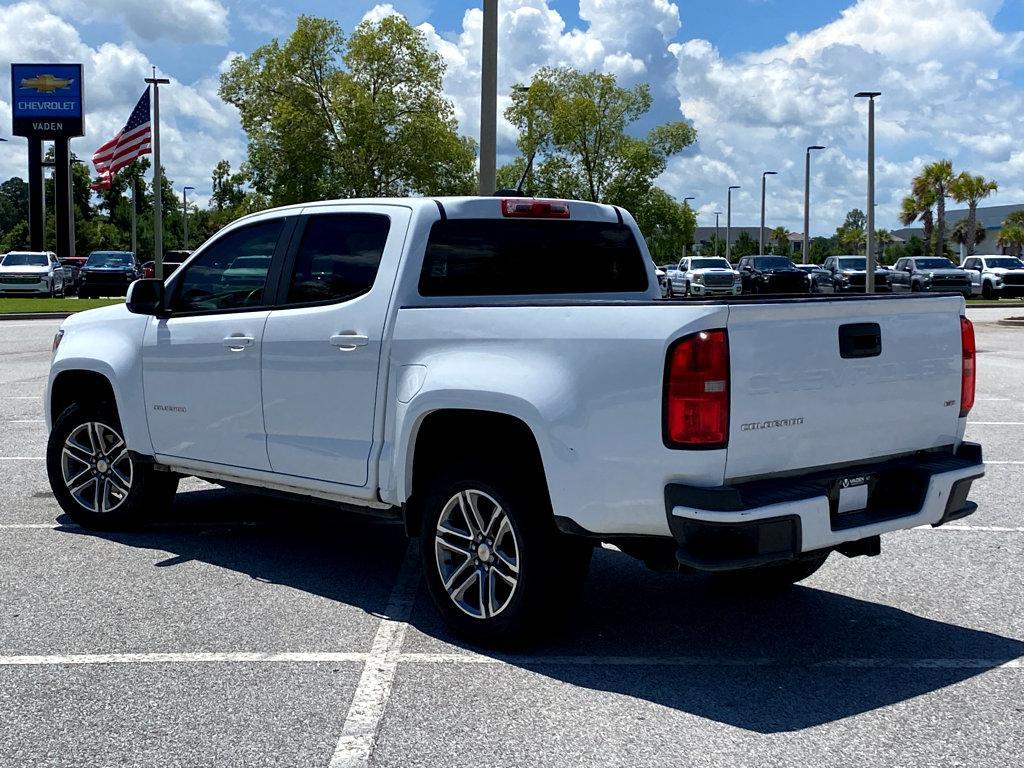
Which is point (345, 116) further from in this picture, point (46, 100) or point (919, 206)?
point (919, 206)

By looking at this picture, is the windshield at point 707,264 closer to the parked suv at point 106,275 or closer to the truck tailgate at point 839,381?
the parked suv at point 106,275

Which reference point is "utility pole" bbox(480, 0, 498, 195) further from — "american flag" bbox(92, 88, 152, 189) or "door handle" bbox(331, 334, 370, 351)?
"american flag" bbox(92, 88, 152, 189)

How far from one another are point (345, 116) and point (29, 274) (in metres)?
18.4

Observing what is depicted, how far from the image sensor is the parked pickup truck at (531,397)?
4.48 metres

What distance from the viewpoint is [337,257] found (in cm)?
610

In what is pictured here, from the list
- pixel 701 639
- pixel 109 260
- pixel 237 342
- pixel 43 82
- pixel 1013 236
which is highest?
pixel 43 82

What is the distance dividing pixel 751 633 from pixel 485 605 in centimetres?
120

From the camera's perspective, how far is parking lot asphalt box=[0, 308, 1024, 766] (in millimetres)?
4078

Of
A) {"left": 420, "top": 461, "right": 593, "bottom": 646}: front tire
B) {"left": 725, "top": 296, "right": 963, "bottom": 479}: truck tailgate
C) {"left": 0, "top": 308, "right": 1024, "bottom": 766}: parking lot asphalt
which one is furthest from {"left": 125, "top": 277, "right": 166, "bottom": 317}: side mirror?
{"left": 725, "top": 296, "right": 963, "bottom": 479}: truck tailgate

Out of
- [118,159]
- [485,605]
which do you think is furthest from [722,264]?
[485,605]

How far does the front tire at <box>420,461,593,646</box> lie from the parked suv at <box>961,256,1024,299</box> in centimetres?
4457

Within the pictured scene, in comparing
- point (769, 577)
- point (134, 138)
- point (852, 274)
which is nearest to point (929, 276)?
point (852, 274)

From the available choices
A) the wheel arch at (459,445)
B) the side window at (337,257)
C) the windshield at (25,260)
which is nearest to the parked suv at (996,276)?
the windshield at (25,260)

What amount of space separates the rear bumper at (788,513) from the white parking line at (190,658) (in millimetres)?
1492
